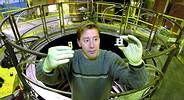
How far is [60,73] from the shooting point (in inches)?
48.4

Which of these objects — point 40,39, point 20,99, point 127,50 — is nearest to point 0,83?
point 20,99

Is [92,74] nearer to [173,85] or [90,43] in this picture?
[90,43]

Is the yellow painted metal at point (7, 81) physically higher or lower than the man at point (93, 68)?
lower

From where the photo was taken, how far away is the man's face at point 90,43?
48.8 inches

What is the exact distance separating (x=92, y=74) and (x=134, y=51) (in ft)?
1.20

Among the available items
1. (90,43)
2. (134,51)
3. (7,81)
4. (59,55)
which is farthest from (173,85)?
(7,81)

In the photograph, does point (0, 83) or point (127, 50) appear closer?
point (127, 50)

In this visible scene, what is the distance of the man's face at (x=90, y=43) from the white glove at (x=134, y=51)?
23cm

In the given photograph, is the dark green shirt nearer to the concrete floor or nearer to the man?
the man

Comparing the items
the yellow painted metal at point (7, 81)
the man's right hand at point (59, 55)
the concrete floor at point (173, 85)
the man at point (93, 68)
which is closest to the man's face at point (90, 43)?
the man at point (93, 68)

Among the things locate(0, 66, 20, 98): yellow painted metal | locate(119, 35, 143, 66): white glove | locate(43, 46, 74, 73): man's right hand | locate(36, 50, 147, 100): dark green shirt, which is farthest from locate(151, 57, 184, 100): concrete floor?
locate(0, 66, 20, 98): yellow painted metal

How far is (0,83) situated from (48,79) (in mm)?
3566

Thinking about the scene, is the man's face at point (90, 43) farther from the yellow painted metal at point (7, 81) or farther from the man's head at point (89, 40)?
the yellow painted metal at point (7, 81)

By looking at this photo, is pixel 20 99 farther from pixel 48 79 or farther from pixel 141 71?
pixel 141 71
